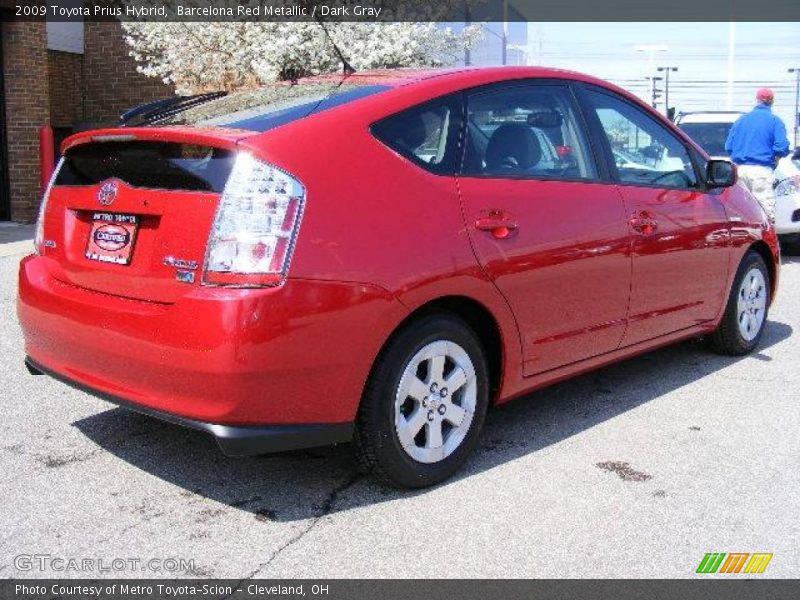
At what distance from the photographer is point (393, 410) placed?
356 cm

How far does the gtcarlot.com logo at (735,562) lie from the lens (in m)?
3.15

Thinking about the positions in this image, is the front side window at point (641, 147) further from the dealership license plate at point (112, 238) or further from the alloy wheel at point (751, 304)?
the dealership license plate at point (112, 238)

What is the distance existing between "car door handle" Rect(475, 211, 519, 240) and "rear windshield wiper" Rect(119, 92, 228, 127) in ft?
4.65

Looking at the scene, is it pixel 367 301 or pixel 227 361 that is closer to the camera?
pixel 227 361

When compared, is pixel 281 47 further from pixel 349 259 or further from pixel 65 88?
pixel 349 259

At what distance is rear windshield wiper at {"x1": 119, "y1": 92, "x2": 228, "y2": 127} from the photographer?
4059mm

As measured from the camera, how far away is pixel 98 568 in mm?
3084

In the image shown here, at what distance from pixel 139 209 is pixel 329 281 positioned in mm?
Answer: 801

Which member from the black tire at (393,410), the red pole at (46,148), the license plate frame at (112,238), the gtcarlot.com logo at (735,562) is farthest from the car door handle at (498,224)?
the red pole at (46,148)

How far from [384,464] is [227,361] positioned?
0.81 metres

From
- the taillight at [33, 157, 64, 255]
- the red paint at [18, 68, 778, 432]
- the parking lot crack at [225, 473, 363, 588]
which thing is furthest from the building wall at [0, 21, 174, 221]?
the parking lot crack at [225, 473, 363, 588]

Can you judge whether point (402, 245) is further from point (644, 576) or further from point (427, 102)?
point (644, 576)

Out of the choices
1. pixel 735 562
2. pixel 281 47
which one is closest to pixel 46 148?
pixel 281 47

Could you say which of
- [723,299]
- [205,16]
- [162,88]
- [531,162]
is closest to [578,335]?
[531,162]
